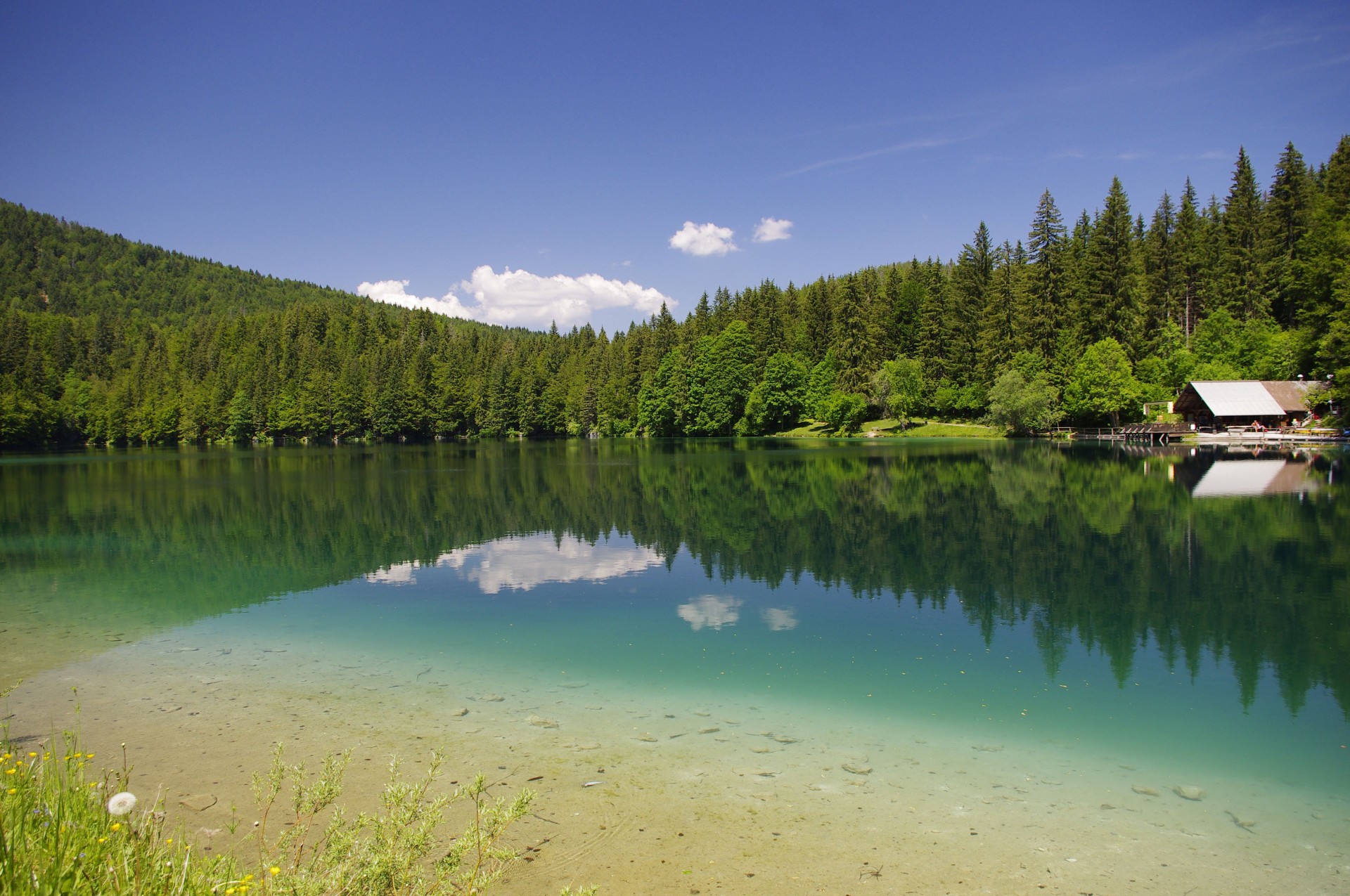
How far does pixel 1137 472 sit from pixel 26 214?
757ft

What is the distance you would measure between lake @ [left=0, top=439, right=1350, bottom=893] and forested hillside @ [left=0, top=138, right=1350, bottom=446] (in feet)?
152

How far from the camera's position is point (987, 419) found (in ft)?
222

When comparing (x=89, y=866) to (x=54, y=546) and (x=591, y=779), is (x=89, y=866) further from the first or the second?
(x=54, y=546)

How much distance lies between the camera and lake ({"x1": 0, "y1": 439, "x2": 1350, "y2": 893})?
18.3 ft

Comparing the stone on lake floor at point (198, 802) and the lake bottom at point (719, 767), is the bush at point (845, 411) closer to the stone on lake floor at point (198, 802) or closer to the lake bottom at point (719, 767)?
the lake bottom at point (719, 767)

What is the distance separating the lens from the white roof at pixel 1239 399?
176 ft

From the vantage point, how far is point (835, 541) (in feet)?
61.7

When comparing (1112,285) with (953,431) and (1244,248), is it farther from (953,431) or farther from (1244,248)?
(953,431)

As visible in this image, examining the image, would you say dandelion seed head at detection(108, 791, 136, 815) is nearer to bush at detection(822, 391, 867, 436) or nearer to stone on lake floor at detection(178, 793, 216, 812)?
stone on lake floor at detection(178, 793, 216, 812)

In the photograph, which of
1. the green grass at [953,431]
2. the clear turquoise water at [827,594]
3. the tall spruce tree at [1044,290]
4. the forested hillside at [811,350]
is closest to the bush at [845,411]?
the forested hillside at [811,350]

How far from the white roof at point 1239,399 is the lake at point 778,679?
3578cm

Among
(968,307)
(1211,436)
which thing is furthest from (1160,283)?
(1211,436)

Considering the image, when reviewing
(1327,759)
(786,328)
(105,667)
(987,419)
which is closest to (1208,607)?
(1327,759)

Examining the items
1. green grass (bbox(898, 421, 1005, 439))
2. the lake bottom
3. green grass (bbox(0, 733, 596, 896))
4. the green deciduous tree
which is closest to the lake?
the lake bottom
